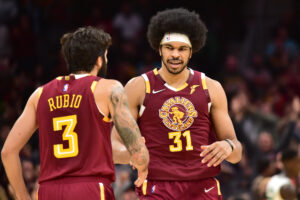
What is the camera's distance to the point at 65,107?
219 inches

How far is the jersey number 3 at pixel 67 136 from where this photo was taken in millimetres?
5527

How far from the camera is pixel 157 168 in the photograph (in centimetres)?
671

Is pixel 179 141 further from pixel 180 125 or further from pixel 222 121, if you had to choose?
pixel 222 121

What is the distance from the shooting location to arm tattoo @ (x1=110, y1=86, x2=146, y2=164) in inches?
219

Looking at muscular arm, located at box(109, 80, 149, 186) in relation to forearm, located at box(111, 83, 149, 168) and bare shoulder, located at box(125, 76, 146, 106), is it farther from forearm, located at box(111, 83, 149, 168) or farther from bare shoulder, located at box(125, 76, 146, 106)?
bare shoulder, located at box(125, 76, 146, 106)

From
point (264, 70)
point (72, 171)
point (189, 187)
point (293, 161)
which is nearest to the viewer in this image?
point (72, 171)

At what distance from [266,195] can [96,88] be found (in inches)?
172

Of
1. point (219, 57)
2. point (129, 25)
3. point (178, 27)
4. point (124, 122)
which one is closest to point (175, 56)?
point (178, 27)

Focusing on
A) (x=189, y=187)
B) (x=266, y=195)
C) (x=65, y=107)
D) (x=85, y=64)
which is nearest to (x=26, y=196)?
(x=65, y=107)

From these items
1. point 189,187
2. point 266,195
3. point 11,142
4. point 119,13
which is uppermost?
point 119,13

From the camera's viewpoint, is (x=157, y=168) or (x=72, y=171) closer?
(x=72, y=171)

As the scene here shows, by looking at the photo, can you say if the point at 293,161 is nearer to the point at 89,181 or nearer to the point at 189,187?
the point at 189,187

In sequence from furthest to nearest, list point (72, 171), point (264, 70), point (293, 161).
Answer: point (264, 70)
point (293, 161)
point (72, 171)

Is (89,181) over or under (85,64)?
under
